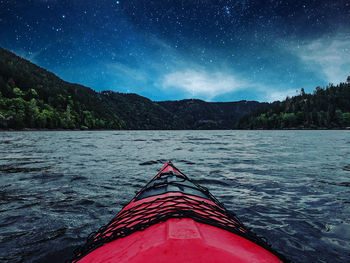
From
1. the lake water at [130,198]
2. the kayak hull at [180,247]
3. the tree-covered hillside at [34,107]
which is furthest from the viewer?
the tree-covered hillside at [34,107]

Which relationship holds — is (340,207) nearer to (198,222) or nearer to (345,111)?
(198,222)

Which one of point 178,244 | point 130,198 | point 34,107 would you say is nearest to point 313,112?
point 130,198

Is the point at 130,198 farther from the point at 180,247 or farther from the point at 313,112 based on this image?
the point at 313,112

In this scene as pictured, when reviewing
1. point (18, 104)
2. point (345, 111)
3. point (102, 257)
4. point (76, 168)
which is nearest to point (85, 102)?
point (18, 104)

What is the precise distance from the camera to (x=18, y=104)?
215 feet

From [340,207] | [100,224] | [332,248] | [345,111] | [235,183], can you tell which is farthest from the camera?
[345,111]

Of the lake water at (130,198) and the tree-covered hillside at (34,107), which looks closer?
the lake water at (130,198)

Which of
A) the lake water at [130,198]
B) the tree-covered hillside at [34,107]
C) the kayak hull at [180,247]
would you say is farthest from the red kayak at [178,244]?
the tree-covered hillside at [34,107]

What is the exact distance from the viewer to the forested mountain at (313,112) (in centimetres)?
10000

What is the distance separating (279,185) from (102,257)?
6100 mm

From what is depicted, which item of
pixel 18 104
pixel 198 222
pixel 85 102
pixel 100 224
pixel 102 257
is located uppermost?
pixel 85 102

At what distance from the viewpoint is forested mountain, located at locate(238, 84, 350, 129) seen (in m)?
100

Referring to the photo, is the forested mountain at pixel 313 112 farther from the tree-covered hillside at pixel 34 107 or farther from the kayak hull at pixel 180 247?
the kayak hull at pixel 180 247

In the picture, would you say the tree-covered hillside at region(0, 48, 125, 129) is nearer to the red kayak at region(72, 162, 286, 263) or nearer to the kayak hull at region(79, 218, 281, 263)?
the red kayak at region(72, 162, 286, 263)
